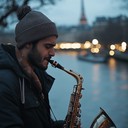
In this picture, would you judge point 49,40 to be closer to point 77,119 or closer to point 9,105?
point 9,105

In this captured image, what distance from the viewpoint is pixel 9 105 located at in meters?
2.00

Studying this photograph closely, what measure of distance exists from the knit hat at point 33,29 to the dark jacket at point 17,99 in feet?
0.30

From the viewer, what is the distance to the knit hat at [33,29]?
2.17m

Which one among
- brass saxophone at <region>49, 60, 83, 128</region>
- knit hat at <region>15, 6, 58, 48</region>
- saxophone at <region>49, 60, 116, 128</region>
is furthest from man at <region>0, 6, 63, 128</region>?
saxophone at <region>49, 60, 116, 128</region>

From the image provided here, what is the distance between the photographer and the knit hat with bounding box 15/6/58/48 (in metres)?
2.17

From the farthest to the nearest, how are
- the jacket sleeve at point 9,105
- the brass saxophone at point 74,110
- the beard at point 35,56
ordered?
the brass saxophone at point 74,110 → the beard at point 35,56 → the jacket sleeve at point 9,105

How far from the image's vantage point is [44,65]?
2178 millimetres

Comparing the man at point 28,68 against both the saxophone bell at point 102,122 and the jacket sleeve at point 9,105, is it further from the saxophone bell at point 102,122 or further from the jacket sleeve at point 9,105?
the saxophone bell at point 102,122

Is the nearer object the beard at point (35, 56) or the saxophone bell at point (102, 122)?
the beard at point (35, 56)

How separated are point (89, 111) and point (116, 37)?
179ft

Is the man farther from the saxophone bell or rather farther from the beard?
the saxophone bell

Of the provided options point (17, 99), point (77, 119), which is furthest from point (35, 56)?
point (77, 119)

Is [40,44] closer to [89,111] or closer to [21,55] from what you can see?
[21,55]

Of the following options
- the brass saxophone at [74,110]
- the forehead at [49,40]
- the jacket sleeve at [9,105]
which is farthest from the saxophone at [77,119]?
the jacket sleeve at [9,105]
